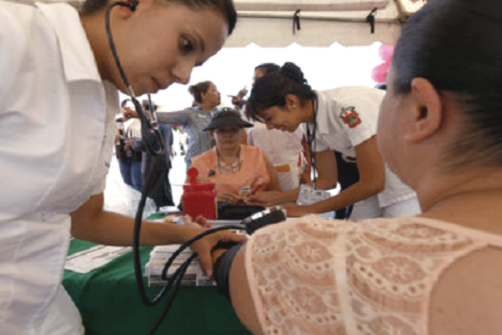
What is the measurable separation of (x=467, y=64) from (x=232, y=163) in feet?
5.53

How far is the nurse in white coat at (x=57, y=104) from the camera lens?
459mm

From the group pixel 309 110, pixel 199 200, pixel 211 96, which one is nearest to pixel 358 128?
pixel 309 110

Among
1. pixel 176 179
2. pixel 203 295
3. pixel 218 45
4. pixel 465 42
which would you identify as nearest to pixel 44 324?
pixel 203 295

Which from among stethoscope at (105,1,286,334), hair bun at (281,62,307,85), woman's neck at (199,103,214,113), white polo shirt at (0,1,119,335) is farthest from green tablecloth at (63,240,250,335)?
woman's neck at (199,103,214,113)

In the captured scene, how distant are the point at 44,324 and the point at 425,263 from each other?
59 cm

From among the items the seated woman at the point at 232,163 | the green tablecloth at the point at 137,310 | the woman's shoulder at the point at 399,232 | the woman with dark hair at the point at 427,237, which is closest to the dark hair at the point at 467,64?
the woman with dark hair at the point at 427,237

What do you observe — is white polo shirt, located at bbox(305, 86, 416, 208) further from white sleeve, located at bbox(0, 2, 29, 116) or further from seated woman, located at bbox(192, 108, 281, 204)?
white sleeve, located at bbox(0, 2, 29, 116)

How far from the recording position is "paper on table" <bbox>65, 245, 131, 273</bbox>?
0.85 meters

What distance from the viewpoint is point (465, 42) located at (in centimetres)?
37

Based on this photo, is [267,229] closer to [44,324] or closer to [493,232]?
[493,232]

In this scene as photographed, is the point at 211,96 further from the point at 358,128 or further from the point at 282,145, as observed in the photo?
the point at 358,128

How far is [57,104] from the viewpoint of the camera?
0.50m

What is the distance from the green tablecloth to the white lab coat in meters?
0.86

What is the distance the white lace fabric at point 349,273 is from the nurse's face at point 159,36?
36 centimetres
